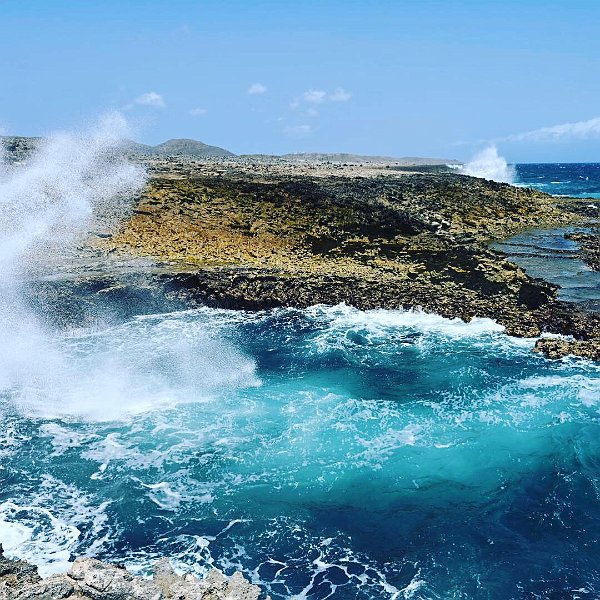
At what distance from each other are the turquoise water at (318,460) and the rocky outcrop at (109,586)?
83.9 inches

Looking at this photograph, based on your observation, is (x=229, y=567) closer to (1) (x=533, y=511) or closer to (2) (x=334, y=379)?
(1) (x=533, y=511)

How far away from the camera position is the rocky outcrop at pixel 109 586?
1194 cm

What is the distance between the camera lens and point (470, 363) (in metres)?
26.9

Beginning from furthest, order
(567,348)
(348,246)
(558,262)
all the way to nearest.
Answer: (348,246) → (558,262) → (567,348)

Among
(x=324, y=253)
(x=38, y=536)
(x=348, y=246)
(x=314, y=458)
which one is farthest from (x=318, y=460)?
(x=348, y=246)

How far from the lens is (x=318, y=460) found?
1989 centimetres

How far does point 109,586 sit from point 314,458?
29.6 feet

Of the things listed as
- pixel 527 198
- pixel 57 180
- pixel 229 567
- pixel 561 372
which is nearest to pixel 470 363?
pixel 561 372

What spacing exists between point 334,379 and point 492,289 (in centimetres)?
1434

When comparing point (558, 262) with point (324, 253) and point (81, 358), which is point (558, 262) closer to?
point (324, 253)

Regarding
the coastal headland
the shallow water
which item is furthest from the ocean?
the shallow water

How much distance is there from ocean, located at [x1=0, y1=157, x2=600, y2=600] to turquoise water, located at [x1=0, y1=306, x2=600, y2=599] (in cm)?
7

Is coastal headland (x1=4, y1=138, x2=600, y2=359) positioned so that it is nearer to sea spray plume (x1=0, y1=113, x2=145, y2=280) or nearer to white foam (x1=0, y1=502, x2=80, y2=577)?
sea spray plume (x1=0, y1=113, x2=145, y2=280)

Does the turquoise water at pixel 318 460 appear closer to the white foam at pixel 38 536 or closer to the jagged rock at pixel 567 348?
the white foam at pixel 38 536
